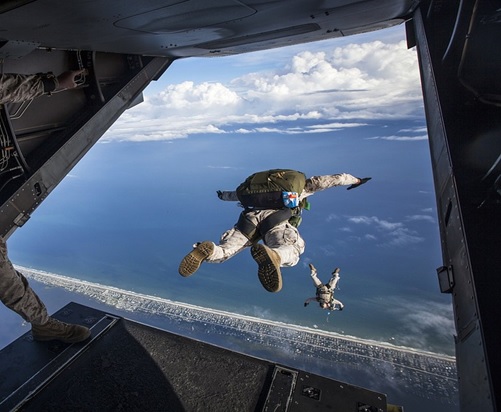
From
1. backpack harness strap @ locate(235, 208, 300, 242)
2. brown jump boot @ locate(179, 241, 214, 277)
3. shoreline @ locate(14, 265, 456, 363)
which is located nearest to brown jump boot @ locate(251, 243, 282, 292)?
brown jump boot @ locate(179, 241, 214, 277)

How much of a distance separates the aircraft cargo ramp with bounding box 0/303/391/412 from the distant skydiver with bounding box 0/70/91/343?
0.14 m

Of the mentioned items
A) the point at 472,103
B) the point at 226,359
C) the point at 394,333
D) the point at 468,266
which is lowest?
the point at 394,333

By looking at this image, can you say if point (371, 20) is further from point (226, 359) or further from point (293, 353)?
point (293, 353)

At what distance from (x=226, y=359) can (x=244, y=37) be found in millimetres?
4056

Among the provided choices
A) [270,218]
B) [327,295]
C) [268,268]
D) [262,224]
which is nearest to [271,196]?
[270,218]

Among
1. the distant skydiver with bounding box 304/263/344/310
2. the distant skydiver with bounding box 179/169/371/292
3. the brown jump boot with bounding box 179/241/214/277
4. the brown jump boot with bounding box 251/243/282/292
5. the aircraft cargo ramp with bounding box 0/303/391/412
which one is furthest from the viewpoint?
the distant skydiver with bounding box 304/263/344/310

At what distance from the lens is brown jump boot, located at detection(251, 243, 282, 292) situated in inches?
115

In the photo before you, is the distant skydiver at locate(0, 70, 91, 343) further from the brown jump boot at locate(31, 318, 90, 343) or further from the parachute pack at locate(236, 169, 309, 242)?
the parachute pack at locate(236, 169, 309, 242)

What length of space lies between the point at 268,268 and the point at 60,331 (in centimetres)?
256

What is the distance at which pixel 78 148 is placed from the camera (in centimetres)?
472

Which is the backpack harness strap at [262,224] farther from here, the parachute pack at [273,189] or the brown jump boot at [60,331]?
the brown jump boot at [60,331]

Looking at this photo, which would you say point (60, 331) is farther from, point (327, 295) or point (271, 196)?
point (327, 295)

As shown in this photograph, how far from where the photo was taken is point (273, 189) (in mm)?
3820

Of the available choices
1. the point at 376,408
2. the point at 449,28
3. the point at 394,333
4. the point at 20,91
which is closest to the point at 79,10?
the point at 20,91
